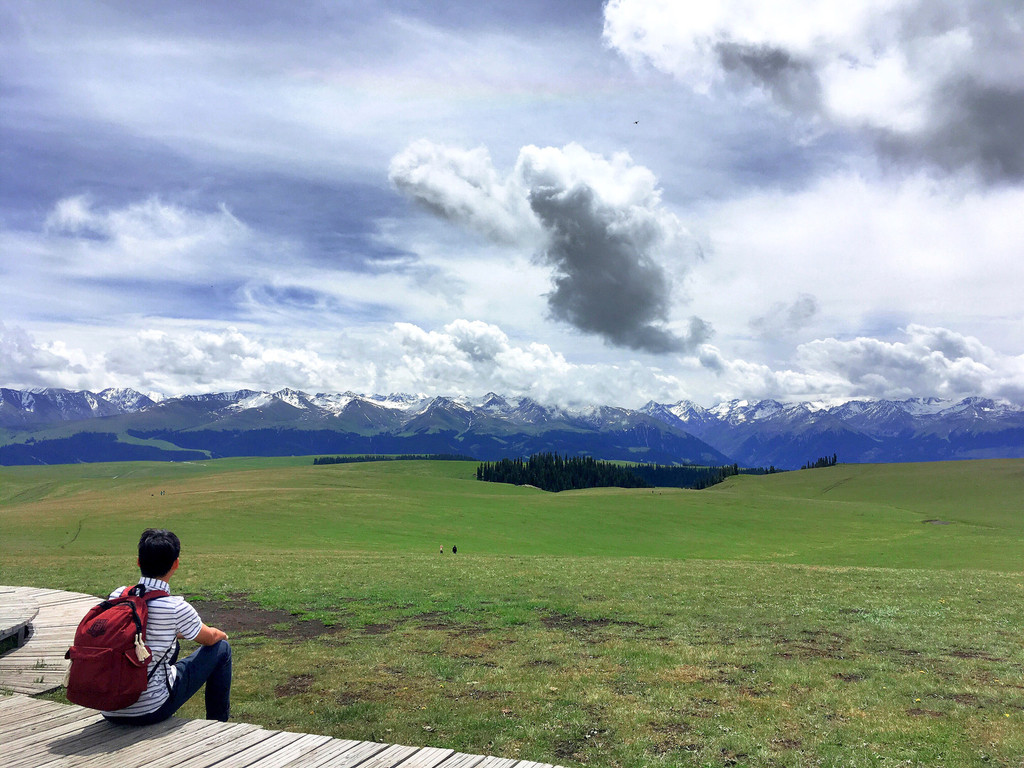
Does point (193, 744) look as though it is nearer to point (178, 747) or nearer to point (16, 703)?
point (178, 747)

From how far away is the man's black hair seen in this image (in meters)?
9.20

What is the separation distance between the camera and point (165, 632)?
9.22 meters

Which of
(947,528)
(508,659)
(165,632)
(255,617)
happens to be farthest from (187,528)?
(947,528)

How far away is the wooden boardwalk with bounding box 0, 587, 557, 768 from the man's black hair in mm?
2221

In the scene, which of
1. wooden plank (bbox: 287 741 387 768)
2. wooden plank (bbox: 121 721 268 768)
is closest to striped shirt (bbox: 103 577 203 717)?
wooden plank (bbox: 121 721 268 768)

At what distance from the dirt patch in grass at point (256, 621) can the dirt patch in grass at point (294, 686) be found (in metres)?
5.42

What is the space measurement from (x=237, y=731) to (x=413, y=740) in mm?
3836

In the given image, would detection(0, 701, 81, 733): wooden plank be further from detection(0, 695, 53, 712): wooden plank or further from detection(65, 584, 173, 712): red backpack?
detection(65, 584, 173, 712): red backpack

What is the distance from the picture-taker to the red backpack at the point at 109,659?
821cm

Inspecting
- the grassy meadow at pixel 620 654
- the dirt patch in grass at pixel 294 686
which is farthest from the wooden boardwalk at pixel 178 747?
the dirt patch in grass at pixel 294 686

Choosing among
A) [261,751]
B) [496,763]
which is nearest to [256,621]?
[261,751]

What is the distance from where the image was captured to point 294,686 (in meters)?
15.0

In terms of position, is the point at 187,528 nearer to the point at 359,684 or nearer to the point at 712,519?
the point at 359,684

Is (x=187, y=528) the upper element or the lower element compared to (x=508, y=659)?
lower
